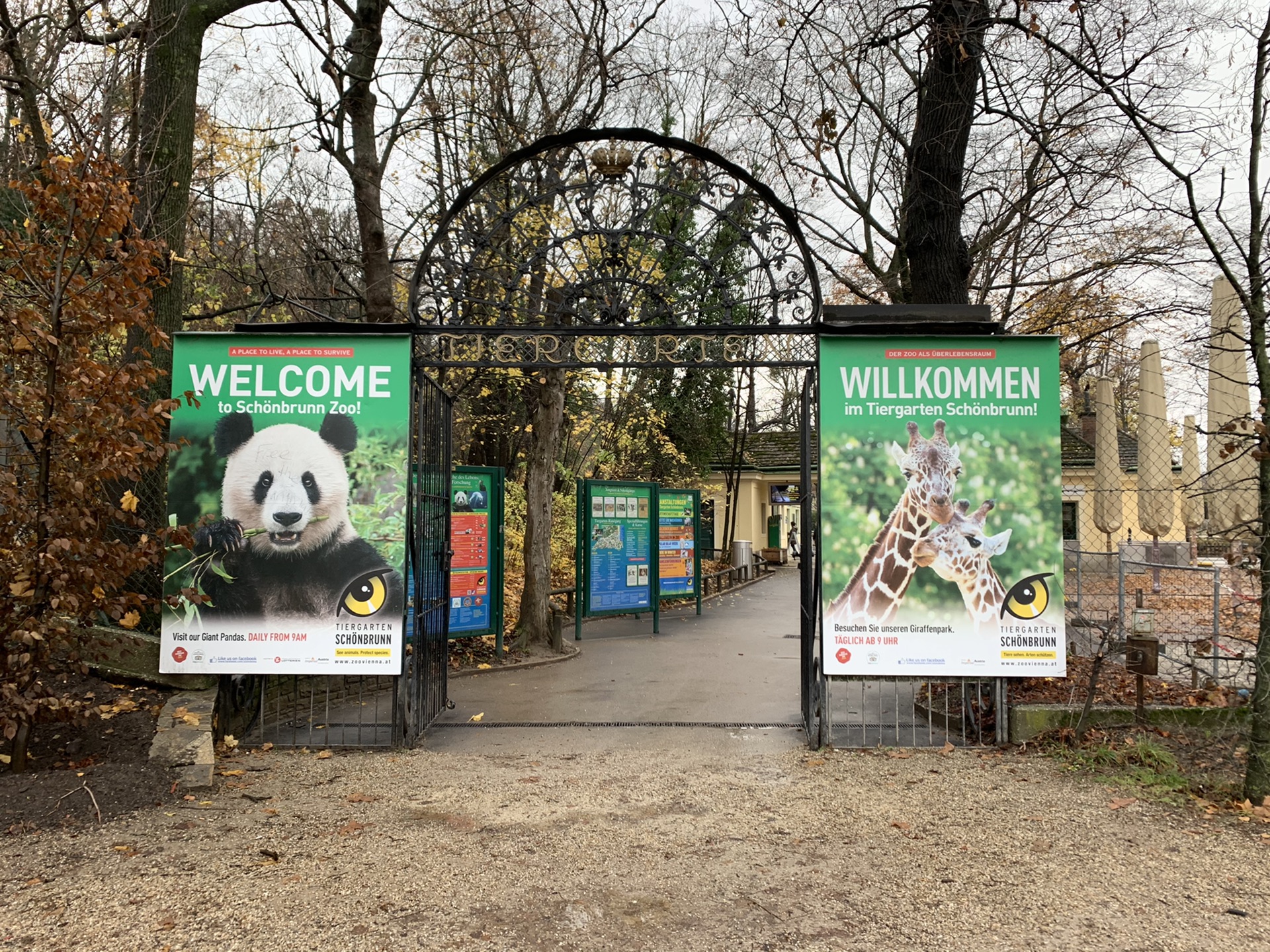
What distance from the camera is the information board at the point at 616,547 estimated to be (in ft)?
45.3

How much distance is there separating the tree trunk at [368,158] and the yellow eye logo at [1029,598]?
7179 mm

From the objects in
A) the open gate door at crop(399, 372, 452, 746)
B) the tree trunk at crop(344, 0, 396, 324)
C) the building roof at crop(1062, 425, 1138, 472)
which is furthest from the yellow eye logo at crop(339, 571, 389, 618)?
the building roof at crop(1062, 425, 1138, 472)

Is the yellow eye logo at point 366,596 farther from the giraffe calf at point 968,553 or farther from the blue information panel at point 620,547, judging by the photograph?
the blue information panel at point 620,547

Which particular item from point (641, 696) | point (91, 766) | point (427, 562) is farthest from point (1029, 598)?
point (91, 766)

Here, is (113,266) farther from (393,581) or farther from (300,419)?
(393,581)

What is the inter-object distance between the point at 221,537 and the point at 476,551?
453 cm

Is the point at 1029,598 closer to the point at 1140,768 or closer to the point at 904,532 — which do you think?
the point at 904,532

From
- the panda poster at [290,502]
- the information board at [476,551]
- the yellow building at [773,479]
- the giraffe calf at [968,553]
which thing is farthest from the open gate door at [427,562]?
the yellow building at [773,479]

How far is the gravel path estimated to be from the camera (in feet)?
13.0

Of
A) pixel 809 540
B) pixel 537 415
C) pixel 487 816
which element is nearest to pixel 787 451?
pixel 537 415

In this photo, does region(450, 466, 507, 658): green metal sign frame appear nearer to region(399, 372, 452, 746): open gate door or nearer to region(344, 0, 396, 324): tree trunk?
region(344, 0, 396, 324): tree trunk

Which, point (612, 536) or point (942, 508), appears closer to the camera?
point (942, 508)

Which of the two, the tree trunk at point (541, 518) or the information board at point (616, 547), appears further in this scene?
the information board at point (616, 547)

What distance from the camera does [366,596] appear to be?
23.2 ft
